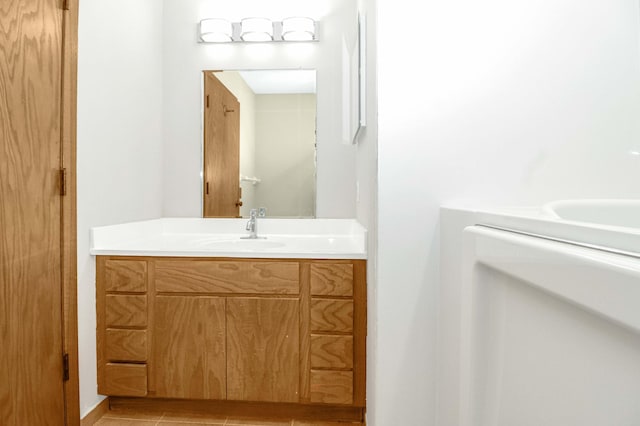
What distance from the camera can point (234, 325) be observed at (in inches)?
71.1

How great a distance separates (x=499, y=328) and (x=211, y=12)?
237 cm

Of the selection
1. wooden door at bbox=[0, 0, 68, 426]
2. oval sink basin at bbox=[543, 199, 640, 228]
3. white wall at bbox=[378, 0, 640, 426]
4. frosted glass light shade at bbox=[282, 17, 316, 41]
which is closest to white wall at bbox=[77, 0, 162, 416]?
wooden door at bbox=[0, 0, 68, 426]

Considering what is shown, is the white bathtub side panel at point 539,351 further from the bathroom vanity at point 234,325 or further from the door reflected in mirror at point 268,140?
the door reflected in mirror at point 268,140

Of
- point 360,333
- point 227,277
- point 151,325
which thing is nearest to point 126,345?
point 151,325

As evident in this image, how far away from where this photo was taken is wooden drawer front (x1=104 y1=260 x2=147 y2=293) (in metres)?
1.84

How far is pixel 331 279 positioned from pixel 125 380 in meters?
1.05

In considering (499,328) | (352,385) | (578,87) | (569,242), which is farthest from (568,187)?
(352,385)

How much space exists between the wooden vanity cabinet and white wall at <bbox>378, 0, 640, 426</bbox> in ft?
2.17

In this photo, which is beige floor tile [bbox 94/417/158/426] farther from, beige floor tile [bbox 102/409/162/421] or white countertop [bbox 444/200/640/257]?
white countertop [bbox 444/200/640/257]

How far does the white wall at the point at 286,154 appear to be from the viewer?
238 centimetres

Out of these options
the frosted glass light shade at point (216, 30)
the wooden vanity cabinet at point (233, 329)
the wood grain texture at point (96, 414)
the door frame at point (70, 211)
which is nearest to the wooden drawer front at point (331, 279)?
the wooden vanity cabinet at point (233, 329)

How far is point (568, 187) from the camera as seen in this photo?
1.18m

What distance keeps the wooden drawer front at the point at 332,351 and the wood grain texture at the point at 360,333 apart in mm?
29

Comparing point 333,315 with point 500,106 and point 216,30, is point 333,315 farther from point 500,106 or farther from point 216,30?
point 216,30
